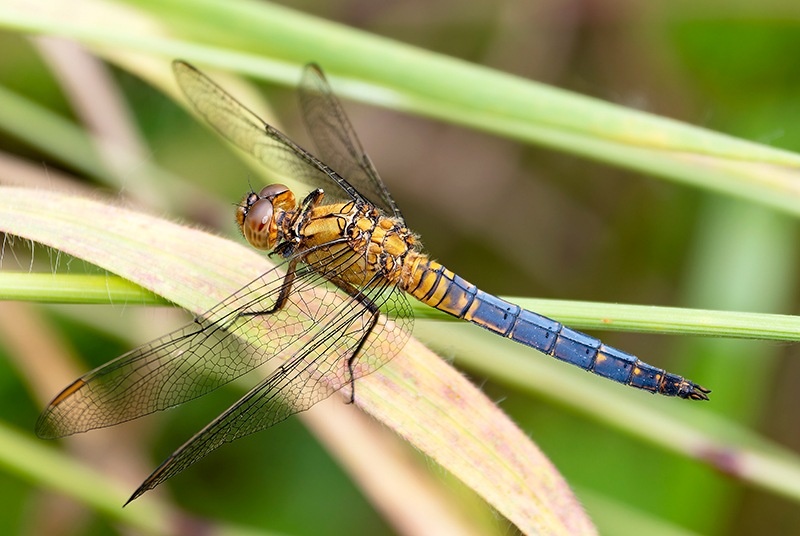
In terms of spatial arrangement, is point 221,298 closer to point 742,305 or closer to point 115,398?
point 115,398

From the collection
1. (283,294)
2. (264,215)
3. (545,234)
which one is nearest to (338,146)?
(264,215)

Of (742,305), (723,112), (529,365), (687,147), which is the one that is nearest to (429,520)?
(529,365)

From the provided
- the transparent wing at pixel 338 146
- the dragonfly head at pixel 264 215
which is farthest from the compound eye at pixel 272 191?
the transparent wing at pixel 338 146

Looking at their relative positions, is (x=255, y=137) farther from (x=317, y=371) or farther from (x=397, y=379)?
(x=397, y=379)

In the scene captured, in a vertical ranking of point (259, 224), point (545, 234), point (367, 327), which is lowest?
point (367, 327)

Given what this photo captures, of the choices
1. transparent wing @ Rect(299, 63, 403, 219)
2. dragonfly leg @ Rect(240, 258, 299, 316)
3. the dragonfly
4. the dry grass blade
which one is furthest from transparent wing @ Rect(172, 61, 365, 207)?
the dry grass blade

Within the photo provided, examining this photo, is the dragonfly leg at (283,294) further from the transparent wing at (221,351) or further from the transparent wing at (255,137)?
the transparent wing at (255,137)
